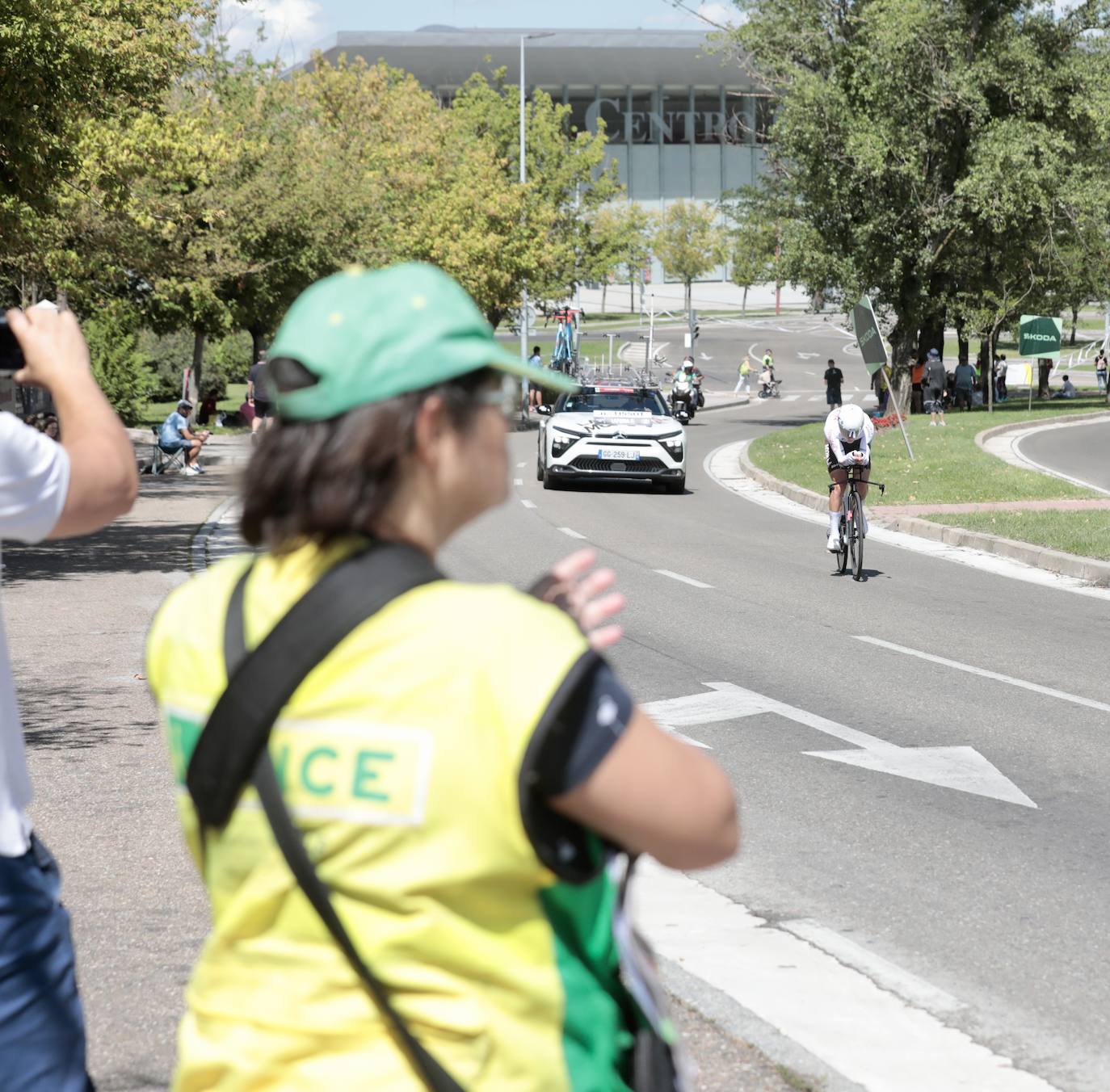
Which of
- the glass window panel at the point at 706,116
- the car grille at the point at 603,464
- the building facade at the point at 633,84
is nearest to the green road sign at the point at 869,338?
the car grille at the point at 603,464

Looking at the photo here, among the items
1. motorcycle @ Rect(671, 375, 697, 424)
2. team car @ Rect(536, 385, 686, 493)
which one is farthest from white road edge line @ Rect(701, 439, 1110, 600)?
motorcycle @ Rect(671, 375, 697, 424)

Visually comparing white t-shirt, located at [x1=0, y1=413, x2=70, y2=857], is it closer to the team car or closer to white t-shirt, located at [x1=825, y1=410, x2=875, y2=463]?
white t-shirt, located at [x1=825, y1=410, x2=875, y2=463]

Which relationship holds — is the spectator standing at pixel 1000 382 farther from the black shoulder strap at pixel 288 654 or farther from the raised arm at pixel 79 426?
the black shoulder strap at pixel 288 654

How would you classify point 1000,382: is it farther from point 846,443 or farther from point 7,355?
point 7,355

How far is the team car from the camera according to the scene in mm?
26344

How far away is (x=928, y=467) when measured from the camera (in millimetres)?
27562

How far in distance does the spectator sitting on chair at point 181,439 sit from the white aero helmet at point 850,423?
1592 cm

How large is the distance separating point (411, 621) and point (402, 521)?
15 cm

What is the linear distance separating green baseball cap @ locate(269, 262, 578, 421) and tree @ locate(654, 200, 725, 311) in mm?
97215

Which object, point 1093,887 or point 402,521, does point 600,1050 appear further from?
point 1093,887

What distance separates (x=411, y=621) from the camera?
1723 mm

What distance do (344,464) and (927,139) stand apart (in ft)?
142

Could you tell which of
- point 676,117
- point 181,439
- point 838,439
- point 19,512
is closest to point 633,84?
point 676,117

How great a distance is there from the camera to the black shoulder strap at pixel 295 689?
5.70ft
